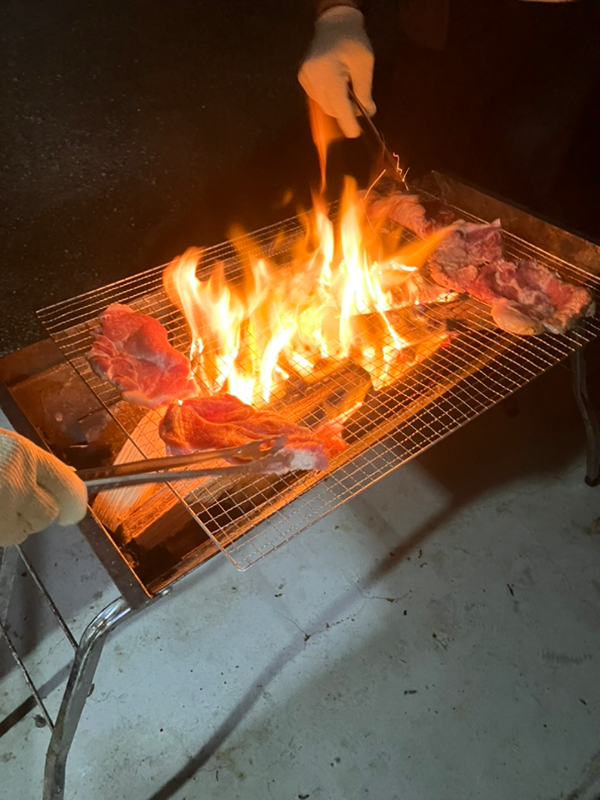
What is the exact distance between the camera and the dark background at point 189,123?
2221mm

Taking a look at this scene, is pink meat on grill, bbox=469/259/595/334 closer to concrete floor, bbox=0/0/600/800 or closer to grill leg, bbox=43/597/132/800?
concrete floor, bbox=0/0/600/800

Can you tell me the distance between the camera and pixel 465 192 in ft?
10.0

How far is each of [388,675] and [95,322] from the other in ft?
6.79

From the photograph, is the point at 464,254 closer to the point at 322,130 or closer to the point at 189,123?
the point at 322,130

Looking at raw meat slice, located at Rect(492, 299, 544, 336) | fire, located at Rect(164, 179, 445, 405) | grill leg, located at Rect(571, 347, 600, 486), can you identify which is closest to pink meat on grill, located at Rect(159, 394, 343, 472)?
fire, located at Rect(164, 179, 445, 405)

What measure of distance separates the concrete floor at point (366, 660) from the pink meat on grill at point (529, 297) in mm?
1237

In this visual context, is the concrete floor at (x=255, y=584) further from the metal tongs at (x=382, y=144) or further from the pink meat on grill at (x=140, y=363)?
the pink meat on grill at (x=140, y=363)

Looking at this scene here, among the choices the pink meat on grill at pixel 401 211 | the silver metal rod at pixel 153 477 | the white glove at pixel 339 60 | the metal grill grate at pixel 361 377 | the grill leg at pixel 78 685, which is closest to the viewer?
the silver metal rod at pixel 153 477

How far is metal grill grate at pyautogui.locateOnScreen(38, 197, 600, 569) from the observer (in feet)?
6.50

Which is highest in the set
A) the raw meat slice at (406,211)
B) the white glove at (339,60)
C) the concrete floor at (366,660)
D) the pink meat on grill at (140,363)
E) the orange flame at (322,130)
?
the white glove at (339,60)

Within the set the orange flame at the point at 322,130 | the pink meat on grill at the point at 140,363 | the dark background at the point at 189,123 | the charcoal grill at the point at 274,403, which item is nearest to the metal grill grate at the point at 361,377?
the charcoal grill at the point at 274,403

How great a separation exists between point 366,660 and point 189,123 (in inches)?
106

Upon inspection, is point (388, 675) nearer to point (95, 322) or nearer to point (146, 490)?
point (146, 490)

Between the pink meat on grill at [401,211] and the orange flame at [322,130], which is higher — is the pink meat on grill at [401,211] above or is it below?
below
